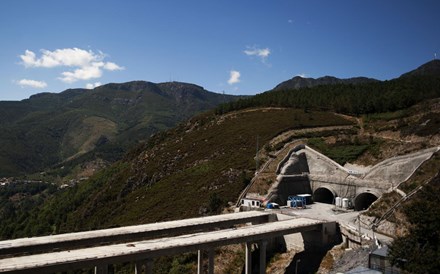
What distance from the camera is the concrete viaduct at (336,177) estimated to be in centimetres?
5306

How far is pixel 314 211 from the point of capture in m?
52.3

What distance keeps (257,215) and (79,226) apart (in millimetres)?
42697

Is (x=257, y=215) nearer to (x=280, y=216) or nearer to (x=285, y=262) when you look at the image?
(x=280, y=216)

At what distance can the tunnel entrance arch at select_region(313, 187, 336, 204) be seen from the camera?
6197 centimetres

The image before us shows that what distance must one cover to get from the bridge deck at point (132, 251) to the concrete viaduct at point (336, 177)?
17.2m

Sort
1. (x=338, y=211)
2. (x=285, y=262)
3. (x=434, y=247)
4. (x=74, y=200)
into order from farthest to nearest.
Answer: (x=74, y=200), (x=338, y=211), (x=285, y=262), (x=434, y=247)

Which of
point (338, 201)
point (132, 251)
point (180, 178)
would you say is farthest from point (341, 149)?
point (132, 251)

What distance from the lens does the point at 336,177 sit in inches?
2299

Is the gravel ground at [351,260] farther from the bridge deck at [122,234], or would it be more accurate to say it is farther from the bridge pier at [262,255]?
the bridge deck at [122,234]

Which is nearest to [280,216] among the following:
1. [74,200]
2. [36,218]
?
[74,200]

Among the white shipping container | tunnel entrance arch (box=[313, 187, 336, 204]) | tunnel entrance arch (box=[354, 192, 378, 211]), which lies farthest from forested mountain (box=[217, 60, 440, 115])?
the white shipping container

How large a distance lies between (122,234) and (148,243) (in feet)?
23.8

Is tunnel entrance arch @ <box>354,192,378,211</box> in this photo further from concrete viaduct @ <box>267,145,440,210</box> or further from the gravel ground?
the gravel ground

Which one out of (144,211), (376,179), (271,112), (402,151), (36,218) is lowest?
(36,218)
